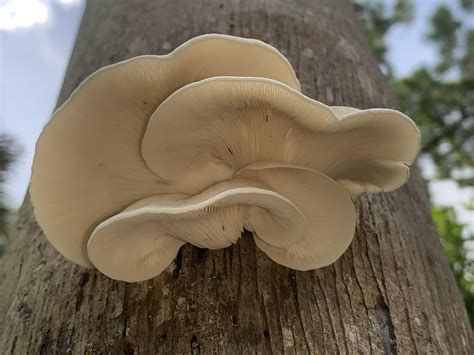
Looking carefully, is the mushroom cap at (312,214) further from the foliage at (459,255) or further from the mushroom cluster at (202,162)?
the foliage at (459,255)

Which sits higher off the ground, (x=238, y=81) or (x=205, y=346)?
(x=238, y=81)

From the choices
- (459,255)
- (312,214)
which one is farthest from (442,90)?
(312,214)

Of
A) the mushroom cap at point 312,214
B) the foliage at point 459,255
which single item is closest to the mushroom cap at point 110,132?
the mushroom cap at point 312,214

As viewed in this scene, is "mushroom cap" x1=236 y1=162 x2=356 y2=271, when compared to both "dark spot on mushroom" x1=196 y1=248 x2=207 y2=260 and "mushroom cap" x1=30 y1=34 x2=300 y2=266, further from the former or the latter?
"mushroom cap" x1=30 y1=34 x2=300 y2=266

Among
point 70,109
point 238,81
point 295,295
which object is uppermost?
point 238,81

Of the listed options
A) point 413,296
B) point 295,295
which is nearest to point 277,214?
point 295,295

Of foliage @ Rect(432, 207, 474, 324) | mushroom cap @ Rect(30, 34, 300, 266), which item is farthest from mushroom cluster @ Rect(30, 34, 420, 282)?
foliage @ Rect(432, 207, 474, 324)

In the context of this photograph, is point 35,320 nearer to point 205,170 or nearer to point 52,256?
point 52,256
